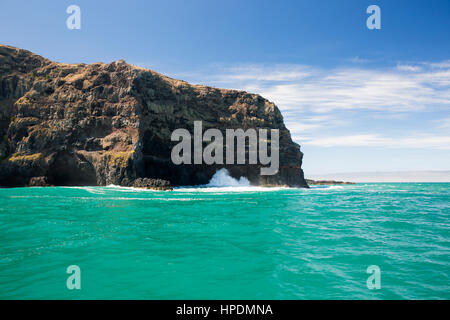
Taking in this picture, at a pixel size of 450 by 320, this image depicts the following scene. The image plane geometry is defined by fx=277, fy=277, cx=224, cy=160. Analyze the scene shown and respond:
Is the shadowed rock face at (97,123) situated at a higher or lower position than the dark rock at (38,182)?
higher

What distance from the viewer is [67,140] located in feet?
216

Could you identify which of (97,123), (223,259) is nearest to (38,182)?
(97,123)

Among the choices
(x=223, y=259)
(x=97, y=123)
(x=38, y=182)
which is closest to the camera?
(x=223, y=259)

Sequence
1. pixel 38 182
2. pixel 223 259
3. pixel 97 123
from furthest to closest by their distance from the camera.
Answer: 1. pixel 97 123
2. pixel 38 182
3. pixel 223 259

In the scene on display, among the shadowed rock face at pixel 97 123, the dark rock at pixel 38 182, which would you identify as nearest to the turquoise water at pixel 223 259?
the shadowed rock face at pixel 97 123

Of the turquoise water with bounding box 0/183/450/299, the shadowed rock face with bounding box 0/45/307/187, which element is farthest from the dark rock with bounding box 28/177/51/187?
the turquoise water with bounding box 0/183/450/299

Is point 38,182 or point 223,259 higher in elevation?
point 38,182

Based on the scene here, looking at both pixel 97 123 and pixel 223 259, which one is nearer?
pixel 223 259

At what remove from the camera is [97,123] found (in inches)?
2677

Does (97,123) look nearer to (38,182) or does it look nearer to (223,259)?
(38,182)

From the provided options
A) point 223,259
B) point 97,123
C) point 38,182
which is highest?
point 97,123

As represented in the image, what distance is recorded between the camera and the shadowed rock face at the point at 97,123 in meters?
62.8

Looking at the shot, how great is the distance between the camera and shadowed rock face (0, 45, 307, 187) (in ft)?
206

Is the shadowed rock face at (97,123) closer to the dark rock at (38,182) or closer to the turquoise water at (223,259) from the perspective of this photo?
the dark rock at (38,182)
